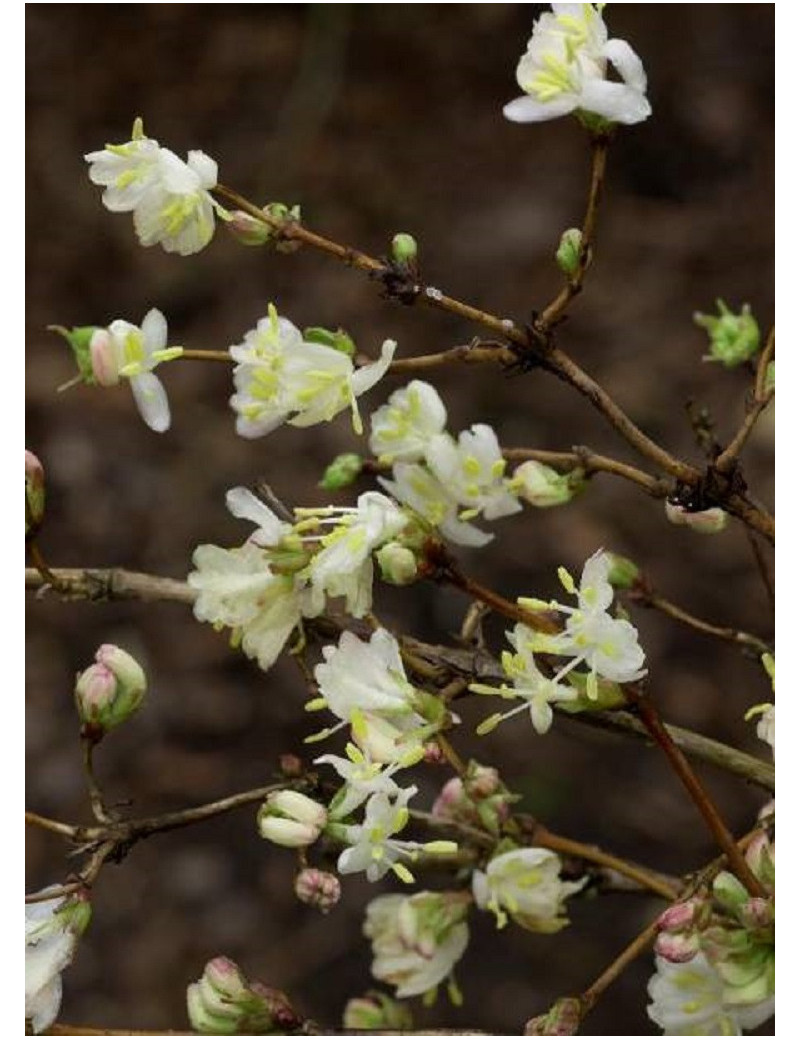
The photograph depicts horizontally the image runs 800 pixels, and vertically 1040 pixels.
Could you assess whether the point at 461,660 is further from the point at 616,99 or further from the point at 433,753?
the point at 616,99

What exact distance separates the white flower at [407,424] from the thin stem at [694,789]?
18 centimetres

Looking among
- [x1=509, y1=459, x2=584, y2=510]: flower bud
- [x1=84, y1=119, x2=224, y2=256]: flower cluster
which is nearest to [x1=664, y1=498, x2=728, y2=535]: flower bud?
[x1=509, y1=459, x2=584, y2=510]: flower bud

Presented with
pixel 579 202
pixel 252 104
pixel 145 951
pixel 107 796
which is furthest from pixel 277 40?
pixel 145 951

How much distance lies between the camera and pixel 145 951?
2.36 m

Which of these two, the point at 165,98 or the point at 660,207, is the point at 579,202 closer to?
the point at 660,207

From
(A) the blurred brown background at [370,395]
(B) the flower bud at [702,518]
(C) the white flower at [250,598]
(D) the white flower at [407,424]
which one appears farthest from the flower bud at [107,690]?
(A) the blurred brown background at [370,395]

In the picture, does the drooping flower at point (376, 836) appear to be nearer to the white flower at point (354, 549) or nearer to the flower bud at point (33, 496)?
the white flower at point (354, 549)

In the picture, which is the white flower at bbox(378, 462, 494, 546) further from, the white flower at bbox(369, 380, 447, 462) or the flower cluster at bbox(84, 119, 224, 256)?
the flower cluster at bbox(84, 119, 224, 256)

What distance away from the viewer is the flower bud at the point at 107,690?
732 mm

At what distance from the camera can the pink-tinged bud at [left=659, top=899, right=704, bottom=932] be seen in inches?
26.6

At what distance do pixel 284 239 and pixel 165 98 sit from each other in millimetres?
2563

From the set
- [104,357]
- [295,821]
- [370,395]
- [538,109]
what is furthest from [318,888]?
→ [370,395]

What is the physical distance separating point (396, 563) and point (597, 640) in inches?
3.5

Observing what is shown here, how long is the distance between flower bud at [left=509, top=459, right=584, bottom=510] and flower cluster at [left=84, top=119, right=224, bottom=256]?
0.19 m
